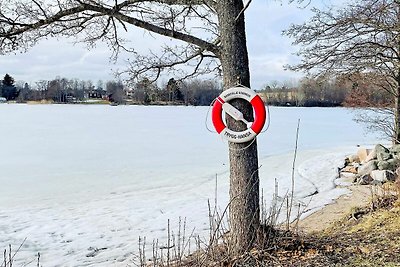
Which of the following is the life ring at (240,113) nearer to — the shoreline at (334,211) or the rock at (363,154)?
the shoreline at (334,211)

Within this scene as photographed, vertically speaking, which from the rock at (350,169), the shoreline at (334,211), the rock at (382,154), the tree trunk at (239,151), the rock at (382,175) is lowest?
the rock at (350,169)

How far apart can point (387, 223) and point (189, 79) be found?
2.57 metres

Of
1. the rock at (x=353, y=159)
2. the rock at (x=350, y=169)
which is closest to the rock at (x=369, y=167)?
the rock at (x=350, y=169)

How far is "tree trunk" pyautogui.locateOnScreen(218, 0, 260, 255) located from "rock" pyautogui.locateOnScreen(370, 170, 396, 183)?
6.03 metres

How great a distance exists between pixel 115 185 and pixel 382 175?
18.9 ft

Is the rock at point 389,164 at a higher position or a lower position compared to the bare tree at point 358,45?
lower

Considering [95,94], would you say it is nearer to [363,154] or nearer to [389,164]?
[363,154]

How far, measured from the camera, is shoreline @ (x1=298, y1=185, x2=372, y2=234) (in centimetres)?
617

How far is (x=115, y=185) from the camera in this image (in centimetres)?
1021

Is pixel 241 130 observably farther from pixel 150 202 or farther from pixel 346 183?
pixel 346 183

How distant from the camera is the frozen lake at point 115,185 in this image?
6488 mm

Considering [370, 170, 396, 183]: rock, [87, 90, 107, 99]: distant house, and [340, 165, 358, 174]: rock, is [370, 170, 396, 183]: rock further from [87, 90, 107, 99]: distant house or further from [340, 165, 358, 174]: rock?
[87, 90, 107, 99]: distant house

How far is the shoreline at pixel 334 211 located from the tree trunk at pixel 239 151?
1.64 m

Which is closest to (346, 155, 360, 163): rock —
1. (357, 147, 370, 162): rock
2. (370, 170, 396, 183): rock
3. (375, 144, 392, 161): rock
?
(357, 147, 370, 162): rock
